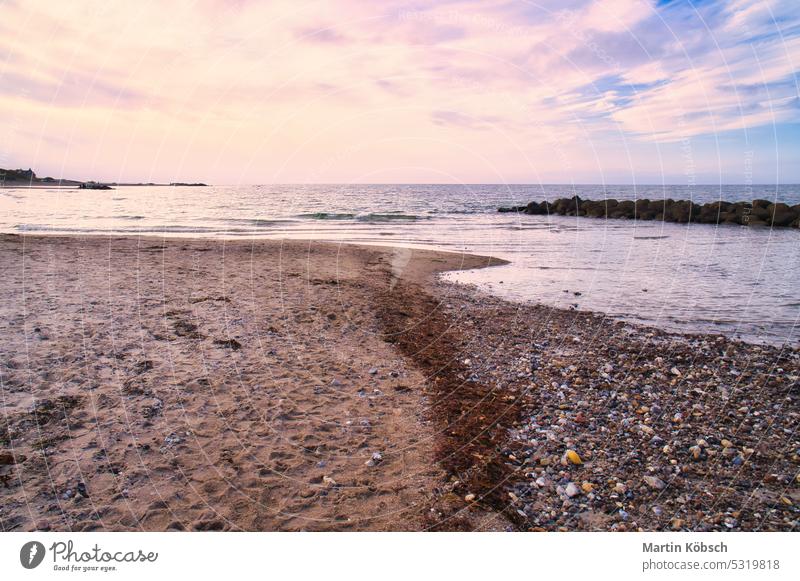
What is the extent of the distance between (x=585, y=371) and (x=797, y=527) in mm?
4030

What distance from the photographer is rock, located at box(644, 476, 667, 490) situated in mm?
5132

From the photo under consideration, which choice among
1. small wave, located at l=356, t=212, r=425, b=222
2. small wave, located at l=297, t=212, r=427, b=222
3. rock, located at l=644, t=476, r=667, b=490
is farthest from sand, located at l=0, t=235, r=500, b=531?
small wave, located at l=297, t=212, r=427, b=222

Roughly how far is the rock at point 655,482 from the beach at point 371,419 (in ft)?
0.07

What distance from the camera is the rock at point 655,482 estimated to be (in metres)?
5.13

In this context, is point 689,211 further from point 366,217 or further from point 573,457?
point 573,457

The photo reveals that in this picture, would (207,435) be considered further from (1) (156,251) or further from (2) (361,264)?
(1) (156,251)

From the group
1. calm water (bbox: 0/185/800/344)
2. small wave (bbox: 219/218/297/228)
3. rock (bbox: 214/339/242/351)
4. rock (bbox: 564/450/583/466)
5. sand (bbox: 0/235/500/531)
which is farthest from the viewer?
small wave (bbox: 219/218/297/228)

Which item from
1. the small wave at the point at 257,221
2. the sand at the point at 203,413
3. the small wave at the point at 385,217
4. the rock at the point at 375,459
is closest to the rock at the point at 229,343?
the sand at the point at 203,413

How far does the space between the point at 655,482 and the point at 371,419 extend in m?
3.74

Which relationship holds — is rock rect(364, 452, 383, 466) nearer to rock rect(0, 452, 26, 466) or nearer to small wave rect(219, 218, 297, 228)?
rock rect(0, 452, 26, 466)

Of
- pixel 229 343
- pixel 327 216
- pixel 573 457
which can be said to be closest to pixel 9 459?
pixel 229 343

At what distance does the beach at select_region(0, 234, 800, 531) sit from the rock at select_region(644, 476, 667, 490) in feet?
0.07

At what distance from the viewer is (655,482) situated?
5.20 m

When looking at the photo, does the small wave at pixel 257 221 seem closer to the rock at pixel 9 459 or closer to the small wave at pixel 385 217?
the small wave at pixel 385 217
